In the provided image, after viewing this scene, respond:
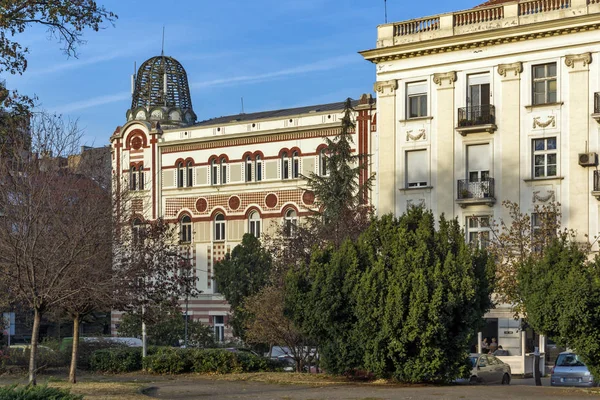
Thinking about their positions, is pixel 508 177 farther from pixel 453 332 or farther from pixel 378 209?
pixel 453 332

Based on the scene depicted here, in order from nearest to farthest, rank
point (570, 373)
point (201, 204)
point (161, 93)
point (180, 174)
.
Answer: point (570, 373) → point (201, 204) → point (180, 174) → point (161, 93)

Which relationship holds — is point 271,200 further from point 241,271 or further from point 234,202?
point 241,271

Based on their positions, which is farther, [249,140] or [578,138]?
[249,140]

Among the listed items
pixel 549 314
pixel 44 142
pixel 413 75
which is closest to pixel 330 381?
pixel 549 314

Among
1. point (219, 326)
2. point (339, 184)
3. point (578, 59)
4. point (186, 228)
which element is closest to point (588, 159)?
point (578, 59)

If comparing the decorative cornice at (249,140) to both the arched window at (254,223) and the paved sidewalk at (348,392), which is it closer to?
the arched window at (254,223)

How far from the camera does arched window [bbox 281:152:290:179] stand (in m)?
62.5

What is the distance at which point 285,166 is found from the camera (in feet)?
206

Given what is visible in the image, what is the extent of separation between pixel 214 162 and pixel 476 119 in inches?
873

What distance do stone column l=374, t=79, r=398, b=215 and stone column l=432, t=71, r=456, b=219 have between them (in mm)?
2203

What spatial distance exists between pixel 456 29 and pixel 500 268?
13.0 metres

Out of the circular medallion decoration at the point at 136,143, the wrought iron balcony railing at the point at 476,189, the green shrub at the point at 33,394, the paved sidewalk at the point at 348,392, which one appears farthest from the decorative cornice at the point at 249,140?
the green shrub at the point at 33,394

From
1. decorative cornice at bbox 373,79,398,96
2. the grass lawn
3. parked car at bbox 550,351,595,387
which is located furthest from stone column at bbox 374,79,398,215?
the grass lawn

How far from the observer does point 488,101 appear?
156ft
